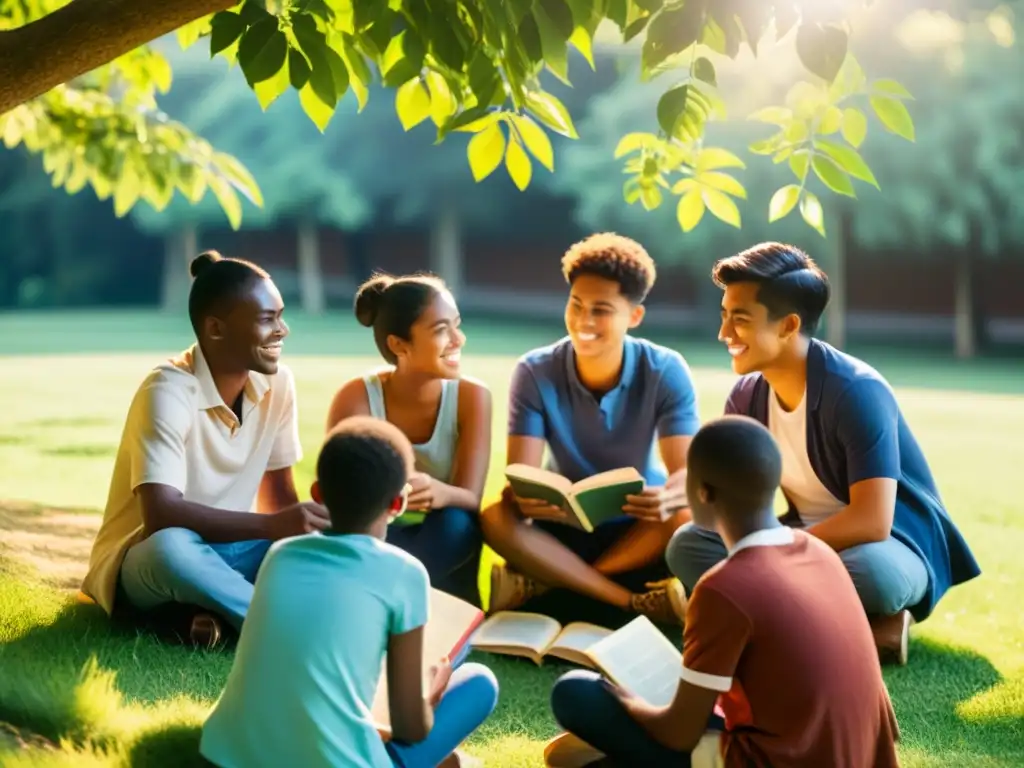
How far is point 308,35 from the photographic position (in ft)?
10.5

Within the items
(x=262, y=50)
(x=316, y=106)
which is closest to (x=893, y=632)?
(x=316, y=106)

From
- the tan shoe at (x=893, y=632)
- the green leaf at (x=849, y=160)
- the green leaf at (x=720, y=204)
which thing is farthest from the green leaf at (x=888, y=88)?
the tan shoe at (x=893, y=632)

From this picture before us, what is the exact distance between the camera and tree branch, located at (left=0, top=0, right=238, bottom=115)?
12.3ft

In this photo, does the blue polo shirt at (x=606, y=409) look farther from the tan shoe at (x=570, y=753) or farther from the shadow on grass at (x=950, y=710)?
the tan shoe at (x=570, y=753)

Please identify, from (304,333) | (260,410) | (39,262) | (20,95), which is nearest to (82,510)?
(260,410)

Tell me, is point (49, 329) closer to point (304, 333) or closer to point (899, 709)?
point (304, 333)

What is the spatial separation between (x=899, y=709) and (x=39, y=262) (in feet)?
114

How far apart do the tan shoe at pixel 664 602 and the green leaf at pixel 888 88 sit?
1.94 meters

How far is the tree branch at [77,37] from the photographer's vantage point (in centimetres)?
374

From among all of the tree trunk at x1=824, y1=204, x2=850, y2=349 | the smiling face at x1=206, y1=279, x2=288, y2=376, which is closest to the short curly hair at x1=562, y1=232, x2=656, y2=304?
the smiling face at x1=206, y1=279, x2=288, y2=376

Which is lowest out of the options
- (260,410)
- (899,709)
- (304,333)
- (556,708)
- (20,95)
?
(304,333)

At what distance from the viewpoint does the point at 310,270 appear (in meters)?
32.4

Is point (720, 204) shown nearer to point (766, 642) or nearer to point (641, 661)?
point (641, 661)

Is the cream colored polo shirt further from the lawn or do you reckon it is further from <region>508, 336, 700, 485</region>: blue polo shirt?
<region>508, 336, 700, 485</region>: blue polo shirt
